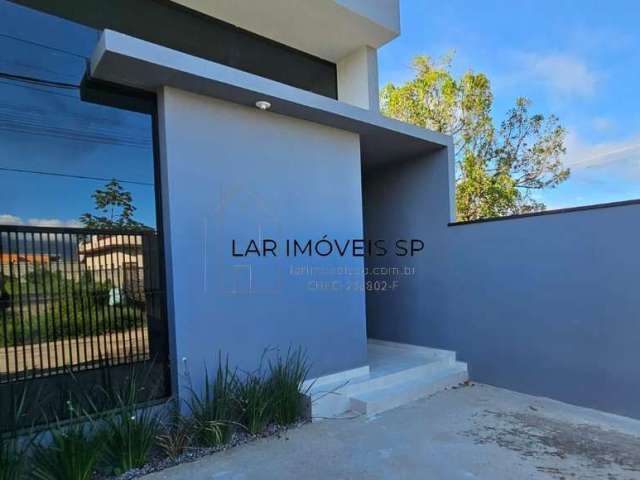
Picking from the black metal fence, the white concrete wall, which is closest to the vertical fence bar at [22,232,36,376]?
the black metal fence

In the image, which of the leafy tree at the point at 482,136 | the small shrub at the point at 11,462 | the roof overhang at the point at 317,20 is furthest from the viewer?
the leafy tree at the point at 482,136

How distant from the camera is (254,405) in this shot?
13.1 ft

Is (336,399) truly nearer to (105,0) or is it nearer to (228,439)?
(228,439)

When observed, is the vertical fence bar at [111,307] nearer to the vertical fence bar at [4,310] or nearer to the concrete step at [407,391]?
the vertical fence bar at [4,310]

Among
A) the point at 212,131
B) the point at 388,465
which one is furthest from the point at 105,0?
the point at 388,465

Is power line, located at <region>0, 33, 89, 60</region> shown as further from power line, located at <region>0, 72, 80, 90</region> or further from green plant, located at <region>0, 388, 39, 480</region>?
green plant, located at <region>0, 388, 39, 480</region>

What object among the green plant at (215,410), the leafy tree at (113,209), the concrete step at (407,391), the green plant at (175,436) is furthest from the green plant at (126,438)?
the concrete step at (407,391)

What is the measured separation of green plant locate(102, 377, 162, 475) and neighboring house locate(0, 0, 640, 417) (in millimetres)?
591

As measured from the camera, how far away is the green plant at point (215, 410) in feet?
12.2

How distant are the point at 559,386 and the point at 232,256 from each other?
4.31 m

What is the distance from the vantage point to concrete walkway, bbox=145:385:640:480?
3.26 m

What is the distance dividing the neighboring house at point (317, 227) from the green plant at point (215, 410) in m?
0.19

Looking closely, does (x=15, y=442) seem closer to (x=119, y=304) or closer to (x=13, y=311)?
(x=13, y=311)

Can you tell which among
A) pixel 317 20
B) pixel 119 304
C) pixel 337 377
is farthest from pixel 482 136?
pixel 119 304
